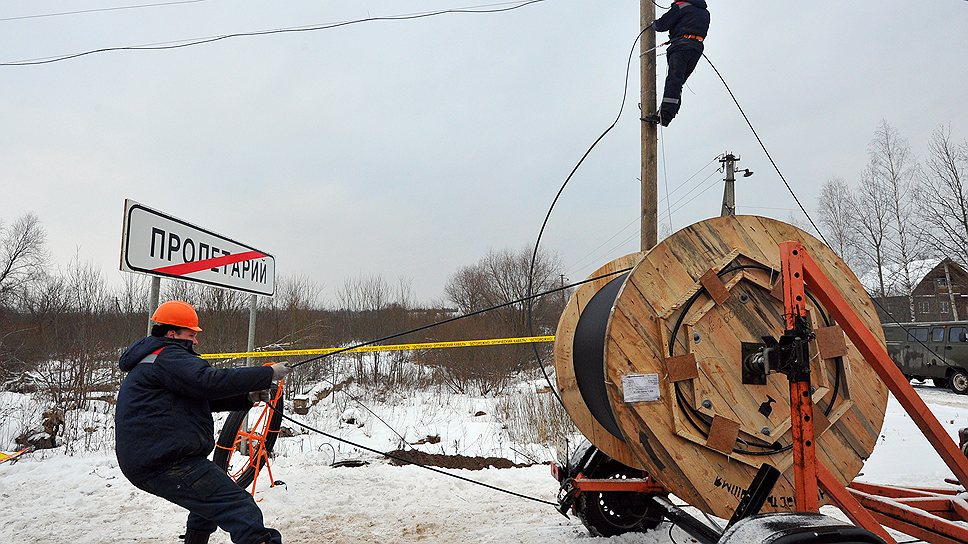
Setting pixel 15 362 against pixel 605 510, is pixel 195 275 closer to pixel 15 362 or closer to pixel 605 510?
pixel 605 510

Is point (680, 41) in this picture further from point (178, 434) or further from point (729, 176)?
point (729, 176)

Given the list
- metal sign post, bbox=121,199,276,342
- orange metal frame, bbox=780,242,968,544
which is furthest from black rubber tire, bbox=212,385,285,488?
orange metal frame, bbox=780,242,968,544

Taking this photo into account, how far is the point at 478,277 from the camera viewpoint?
2812 cm

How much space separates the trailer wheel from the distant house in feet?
105

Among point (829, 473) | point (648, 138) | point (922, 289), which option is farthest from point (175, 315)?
point (922, 289)

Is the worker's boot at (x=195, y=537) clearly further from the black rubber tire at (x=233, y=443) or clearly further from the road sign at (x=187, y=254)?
the road sign at (x=187, y=254)

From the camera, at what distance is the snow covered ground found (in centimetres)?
504

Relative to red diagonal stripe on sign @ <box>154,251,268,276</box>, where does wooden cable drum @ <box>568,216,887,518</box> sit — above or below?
below

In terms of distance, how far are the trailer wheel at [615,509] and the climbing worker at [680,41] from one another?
369cm

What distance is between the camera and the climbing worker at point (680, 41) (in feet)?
18.7

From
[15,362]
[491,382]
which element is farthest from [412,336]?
[15,362]

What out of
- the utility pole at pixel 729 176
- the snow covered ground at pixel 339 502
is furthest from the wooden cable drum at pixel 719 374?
the utility pole at pixel 729 176

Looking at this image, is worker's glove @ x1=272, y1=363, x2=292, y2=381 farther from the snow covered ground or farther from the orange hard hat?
the snow covered ground

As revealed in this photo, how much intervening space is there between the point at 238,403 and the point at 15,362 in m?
12.0
